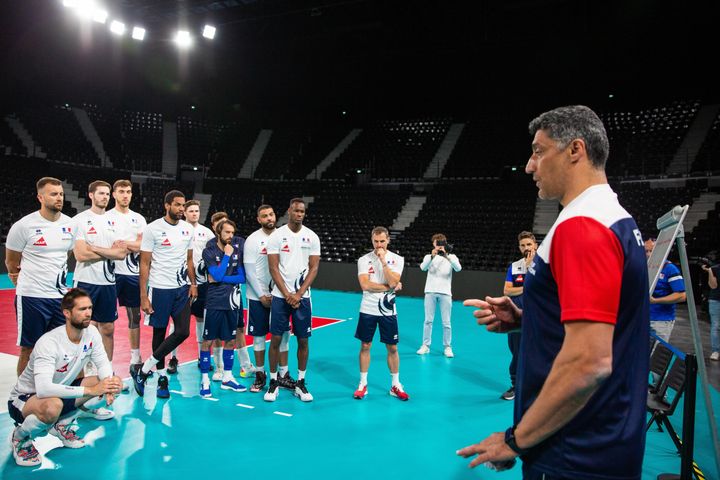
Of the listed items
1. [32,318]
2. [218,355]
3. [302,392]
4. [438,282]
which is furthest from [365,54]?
[32,318]

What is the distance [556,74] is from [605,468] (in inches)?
834

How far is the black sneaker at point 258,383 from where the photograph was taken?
17.5ft

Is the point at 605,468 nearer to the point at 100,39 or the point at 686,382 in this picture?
the point at 686,382

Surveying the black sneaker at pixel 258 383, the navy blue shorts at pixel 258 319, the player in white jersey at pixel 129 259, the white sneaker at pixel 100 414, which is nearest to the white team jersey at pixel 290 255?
the navy blue shorts at pixel 258 319

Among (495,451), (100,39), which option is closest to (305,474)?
(495,451)

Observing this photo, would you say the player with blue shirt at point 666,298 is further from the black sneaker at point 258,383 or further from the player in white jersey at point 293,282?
the black sneaker at point 258,383

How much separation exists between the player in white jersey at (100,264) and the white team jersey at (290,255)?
5.20 feet

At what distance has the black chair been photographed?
3.57 m

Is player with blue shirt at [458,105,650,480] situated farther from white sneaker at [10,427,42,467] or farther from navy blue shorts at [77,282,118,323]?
navy blue shorts at [77,282,118,323]

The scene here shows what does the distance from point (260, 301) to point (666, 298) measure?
4506 mm

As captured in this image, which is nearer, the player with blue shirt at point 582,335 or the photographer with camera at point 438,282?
the player with blue shirt at point 582,335

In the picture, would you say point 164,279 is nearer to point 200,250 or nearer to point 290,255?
point 200,250

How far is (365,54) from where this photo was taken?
18.0m

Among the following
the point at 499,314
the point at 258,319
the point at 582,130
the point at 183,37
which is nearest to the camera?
the point at 582,130
